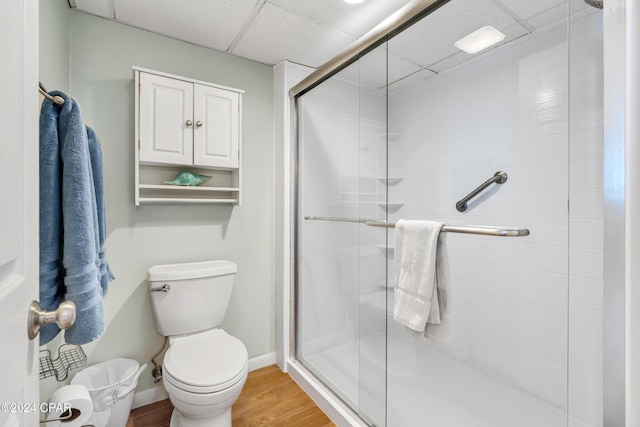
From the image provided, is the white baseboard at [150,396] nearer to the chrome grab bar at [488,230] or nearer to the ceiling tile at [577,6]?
the chrome grab bar at [488,230]

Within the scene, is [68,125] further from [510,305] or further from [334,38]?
[510,305]

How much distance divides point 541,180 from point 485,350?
839 mm

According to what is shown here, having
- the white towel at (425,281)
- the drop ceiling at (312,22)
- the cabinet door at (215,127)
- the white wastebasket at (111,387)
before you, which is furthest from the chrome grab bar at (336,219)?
the white wastebasket at (111,387)

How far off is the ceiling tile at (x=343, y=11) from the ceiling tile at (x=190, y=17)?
0.73 ft

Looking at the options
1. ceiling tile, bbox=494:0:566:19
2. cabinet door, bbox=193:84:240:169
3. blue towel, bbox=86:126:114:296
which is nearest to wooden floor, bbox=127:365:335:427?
blue towel, bbox=86:126:114:296

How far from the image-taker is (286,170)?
6.66 feet

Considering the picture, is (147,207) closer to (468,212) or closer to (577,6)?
(468,212)

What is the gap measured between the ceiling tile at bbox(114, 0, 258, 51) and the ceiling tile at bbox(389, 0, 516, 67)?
0.78 metres

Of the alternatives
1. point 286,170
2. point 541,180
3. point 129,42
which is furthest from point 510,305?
point 129,42

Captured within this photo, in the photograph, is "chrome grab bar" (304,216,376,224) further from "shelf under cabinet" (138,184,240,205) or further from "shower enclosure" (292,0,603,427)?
"shelf under cabinet" (138,184,240,205)

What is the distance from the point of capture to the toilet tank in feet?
5.18

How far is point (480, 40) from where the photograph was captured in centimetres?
119

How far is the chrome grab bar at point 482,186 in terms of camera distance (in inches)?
49.5

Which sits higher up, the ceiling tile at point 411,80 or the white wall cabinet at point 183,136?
the ceiling tile at point 411,80
